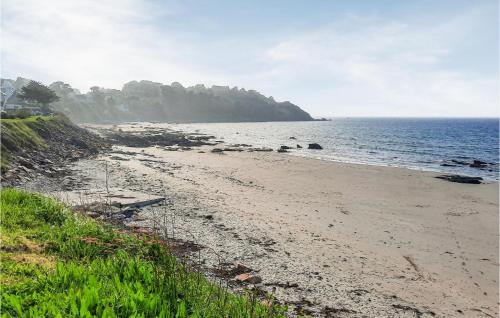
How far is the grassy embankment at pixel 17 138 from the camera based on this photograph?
73.9 feet

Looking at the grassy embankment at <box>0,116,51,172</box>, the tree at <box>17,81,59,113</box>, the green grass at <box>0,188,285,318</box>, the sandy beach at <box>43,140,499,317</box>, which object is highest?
the tree at <box>17,81,59,113</box>

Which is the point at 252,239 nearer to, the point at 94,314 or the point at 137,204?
the point at 137,204

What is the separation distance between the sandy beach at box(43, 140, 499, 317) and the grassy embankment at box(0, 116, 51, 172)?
4.56 m

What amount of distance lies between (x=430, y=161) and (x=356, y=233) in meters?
38.4

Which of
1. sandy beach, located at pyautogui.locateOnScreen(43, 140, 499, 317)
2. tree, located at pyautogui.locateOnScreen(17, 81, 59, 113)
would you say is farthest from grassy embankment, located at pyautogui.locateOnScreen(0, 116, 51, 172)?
tree, located at pyautogui.locateOnScreen(17, 81, 59, 113)

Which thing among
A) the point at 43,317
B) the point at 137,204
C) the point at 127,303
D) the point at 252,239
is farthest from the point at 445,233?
the point at 43,317

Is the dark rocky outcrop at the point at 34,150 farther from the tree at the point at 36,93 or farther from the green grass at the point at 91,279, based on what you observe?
the tree at the point at 36,93

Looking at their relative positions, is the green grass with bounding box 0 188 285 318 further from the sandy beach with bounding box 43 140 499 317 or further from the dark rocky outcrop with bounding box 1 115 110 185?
the dark rocky outcrop with bounding box 1 115 110 185

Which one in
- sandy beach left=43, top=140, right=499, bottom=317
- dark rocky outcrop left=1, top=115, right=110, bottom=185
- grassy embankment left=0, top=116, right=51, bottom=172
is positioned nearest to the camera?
sandy beach left=43, top=140, right=499, bottom=317

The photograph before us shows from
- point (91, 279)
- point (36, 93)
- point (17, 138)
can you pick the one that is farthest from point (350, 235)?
point (36, 93)

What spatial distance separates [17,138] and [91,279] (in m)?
26.9

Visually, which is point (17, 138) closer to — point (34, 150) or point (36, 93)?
point (34, 150)

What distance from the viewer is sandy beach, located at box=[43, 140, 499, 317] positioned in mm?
9383

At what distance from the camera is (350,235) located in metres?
14.6
